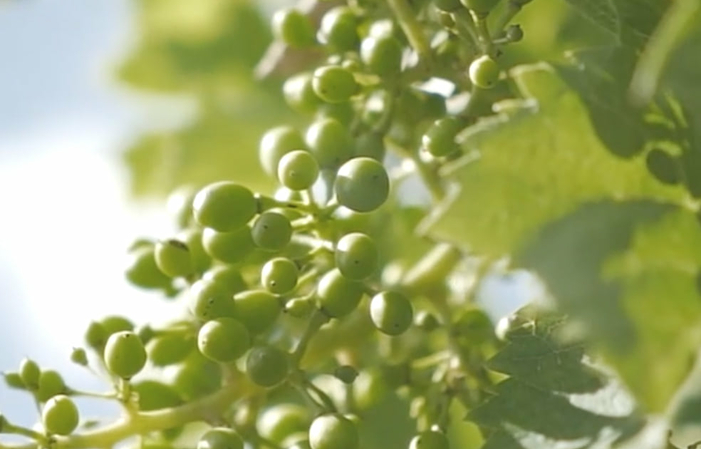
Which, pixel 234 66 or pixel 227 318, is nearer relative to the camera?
pixel 227 318

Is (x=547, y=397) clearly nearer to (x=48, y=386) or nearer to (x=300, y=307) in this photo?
(x=300, y=307)

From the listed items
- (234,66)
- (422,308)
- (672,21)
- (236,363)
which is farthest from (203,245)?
(234,66)

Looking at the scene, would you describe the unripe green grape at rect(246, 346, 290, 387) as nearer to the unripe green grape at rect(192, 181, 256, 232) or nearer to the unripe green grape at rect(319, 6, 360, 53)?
the unripe green grape at rect(192, 181, 256, 232)

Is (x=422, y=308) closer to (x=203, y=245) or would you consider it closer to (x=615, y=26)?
(x=203, y=245)

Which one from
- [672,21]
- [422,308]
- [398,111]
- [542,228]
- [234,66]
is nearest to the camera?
[672,21]

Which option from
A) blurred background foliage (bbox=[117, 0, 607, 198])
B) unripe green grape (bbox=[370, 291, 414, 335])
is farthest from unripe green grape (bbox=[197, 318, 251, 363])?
blurred background foliage (bbox=[117, 0, 607, 198])

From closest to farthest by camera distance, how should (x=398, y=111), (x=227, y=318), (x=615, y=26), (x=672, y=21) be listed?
(x=672, y=21) < (x=615, y=26) < (x=227, y=318) < (x=398, y=111)

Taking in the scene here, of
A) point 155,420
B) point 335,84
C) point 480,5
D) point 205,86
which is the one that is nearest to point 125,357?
point 155,420

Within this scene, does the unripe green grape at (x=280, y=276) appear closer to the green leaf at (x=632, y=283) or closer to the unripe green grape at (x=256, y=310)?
the unripe green grape at (x=256, y=310)
